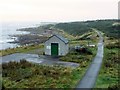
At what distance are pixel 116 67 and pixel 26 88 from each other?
11766mm

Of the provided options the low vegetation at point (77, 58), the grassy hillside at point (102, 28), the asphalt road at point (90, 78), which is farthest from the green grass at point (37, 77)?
the grassy hillside at point (102, 28)

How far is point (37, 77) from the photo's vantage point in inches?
840

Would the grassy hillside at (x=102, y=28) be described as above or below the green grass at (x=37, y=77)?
above

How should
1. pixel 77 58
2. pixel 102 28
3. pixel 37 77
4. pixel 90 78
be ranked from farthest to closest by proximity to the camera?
pixel 102 28 → pixel 77 58 → pixel 90 78 → pixel 37 77

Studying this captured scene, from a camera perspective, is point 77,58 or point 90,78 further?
point 77,58

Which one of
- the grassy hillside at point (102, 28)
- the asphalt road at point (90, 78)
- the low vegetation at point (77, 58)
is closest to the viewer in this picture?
the asphalt road at point (90, 78)

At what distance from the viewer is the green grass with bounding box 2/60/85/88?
62.4 feet

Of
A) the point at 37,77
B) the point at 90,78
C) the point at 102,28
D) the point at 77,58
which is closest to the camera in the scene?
the point at 37,77

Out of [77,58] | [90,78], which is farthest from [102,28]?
[90,78]

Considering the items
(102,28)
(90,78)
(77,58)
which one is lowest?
(90,78)

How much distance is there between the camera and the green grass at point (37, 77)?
19.0 metres

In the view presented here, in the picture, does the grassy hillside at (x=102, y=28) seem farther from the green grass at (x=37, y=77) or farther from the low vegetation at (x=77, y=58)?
the green grass at (x=37, y=77)

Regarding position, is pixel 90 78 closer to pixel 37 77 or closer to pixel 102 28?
pixel 37 77

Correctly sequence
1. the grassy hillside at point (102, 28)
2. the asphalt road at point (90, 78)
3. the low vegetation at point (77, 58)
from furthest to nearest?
the grassy hillside at point (102, 28) < the low vegetation at point (77, 58) < the asphalt road at point (90, 78)
